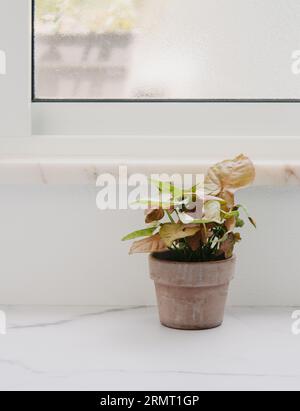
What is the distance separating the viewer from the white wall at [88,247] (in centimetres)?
123

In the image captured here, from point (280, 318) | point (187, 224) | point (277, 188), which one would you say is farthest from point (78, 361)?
point (277, 188)

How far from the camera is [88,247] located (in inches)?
48.3

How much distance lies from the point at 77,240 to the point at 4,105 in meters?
0.30

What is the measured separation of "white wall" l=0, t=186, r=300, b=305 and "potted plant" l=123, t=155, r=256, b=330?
0.16 m

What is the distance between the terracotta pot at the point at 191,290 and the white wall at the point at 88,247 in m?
0.16

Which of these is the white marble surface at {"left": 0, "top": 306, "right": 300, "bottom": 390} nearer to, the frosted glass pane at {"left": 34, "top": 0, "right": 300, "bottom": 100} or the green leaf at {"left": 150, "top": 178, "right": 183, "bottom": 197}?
the green leaf at {"left": 150, "top": 178, "right": 183, "bottom": 197}

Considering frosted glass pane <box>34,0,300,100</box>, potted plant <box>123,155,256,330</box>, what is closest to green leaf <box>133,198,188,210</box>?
potted plant <box>123,155,256,330</box>

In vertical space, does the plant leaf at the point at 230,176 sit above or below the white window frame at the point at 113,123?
below

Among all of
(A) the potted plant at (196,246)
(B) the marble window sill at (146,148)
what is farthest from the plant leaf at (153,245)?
(B) the marble window sill at (146,148)

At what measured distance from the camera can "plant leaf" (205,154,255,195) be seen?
104cm

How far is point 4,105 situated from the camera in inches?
50.0

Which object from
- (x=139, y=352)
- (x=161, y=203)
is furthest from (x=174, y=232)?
(x=139, y=352)

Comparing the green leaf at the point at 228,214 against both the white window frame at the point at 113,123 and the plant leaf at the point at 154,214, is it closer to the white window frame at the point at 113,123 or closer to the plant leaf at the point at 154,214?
the plant leaf at the point at 154,214
